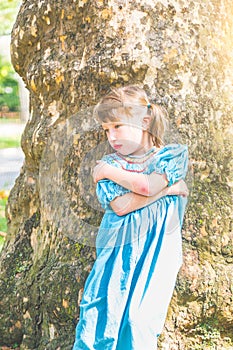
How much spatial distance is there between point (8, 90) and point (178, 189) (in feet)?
54.3

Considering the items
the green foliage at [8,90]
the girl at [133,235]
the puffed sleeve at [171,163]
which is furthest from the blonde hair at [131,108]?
the green foliage at [8,90]

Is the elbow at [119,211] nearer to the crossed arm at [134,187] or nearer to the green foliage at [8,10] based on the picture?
the crossed arm at [134,187]

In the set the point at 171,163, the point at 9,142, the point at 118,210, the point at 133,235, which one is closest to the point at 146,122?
the point at 171,163

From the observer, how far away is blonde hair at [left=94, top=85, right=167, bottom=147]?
3.45 m

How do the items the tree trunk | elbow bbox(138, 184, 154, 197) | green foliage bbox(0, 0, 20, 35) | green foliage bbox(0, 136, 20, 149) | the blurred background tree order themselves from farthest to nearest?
the blurred background tree, green foliage bbox(0, 136, 20, 149), green foliage bbox(0, 0, 20, 35), the tree trunk, elbow bbox(138, 184, 154, 197)

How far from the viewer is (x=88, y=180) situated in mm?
3957

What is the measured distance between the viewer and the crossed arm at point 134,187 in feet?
11.2

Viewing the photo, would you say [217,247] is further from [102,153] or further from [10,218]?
[10,218]

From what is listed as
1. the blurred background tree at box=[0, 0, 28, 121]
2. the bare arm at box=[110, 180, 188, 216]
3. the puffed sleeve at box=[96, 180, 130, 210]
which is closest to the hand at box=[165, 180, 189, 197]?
the bare arm at box=[110, 180, 188, 216]

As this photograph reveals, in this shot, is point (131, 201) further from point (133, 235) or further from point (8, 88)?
point (8, 88)

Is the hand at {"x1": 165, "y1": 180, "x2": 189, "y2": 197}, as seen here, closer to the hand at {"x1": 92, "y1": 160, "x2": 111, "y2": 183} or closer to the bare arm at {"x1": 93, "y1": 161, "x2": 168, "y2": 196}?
the bare arm at {"x1": 93, "y1": 161, "x2": 168, "y2": 196}

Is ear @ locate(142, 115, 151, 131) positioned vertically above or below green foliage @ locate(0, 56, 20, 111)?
above

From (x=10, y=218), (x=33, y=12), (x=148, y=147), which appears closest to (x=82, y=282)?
(x=148, y=147)

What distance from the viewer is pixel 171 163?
3451 mm
